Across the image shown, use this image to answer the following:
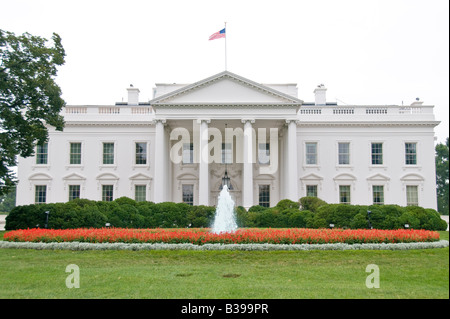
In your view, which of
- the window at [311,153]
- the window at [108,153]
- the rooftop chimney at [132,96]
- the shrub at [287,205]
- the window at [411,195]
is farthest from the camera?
the rooftop chimney at [132,96]

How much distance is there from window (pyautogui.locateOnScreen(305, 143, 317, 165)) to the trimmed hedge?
9.77 meters

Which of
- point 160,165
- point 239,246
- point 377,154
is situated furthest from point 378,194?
point 239,246

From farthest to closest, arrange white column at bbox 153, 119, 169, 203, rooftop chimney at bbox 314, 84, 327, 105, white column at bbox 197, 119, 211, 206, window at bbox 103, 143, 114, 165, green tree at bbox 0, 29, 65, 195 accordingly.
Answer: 1. rooftop chimney at bbox 314, 84, 327, 105
2. window at bbox 103, 143, 114, 165
3. white column at bbox 153, 119, 169, 203
4. white column at bbox 197, 119, 211, 206
5. green tree at bbox 0, 29, 65, 195

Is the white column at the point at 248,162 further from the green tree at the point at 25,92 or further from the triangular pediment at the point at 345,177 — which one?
the green tree at the point at 25,92

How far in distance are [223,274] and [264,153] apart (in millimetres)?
26193

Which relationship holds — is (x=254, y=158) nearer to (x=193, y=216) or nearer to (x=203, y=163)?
(x=203, y=163)

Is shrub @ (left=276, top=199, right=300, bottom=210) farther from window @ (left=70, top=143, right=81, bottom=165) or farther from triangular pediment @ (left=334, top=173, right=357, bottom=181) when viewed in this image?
window @ (left=70, top=143, right=81, bottom=165)

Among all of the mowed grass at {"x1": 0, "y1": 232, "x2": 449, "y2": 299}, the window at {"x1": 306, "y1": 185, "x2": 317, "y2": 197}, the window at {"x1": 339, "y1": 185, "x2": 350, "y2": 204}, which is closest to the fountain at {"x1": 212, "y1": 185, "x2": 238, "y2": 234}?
the mowed grass at {"x1": 0, "y1": 232, "x2": 449, "y2": 299}

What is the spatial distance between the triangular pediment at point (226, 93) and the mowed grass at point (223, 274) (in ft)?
62.7

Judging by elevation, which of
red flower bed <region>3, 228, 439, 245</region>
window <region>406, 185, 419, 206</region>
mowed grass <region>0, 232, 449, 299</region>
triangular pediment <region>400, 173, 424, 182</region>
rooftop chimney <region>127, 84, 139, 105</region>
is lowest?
mowed grass <region>0, 232, 449, 299</region>

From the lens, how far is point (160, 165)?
31.1 m

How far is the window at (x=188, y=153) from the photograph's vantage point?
35.7m

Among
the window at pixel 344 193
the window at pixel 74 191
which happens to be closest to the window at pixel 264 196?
the window at pixel 344 193

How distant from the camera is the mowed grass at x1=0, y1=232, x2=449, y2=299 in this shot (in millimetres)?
8078
